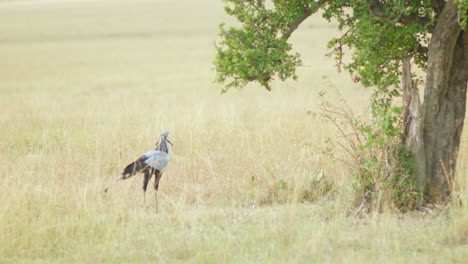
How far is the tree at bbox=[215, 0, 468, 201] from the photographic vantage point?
7.89 meters

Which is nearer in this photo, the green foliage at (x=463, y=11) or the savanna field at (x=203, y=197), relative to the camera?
the savanna field at (x=203, y=197)

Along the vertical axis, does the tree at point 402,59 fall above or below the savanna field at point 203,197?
above

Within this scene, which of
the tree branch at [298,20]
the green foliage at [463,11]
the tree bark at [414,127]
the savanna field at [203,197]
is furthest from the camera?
the tree branch at [298,20]

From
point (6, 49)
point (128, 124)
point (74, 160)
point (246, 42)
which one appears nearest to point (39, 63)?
point (6, 49)

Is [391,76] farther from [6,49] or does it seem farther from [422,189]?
[6,49]

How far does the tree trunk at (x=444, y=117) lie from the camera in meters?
8.00

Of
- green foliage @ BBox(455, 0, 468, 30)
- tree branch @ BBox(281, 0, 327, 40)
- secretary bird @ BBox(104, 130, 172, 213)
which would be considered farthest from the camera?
tree branch @ BBox(281, 0, 327, 40)

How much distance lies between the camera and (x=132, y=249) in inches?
265

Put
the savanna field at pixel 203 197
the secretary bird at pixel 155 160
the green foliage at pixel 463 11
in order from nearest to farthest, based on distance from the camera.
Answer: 1. the savanna field at pixel 203 197
2. the green foliage at pixel 463 11
3. the secretary bird at pixel 155 160

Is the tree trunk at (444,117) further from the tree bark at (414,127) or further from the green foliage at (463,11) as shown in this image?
the green foliage at (463,11)

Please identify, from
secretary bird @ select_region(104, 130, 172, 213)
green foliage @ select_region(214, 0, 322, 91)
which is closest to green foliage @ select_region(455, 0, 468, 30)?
green foliage @ select_region(214, 0, 322, 91)

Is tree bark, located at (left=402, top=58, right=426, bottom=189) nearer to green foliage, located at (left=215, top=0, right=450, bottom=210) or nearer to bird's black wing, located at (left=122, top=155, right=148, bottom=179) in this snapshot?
green foliage, located at (left=215, top=0, right=450, bottom=210)

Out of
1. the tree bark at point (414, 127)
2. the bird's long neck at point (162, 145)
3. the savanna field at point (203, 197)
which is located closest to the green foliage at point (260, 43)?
the savanna field at point (203, 197)

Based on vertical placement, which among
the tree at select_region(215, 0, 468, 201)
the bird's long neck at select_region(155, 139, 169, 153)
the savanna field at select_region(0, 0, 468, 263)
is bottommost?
the savanna field at select_region(0, 0, 468, 263)
